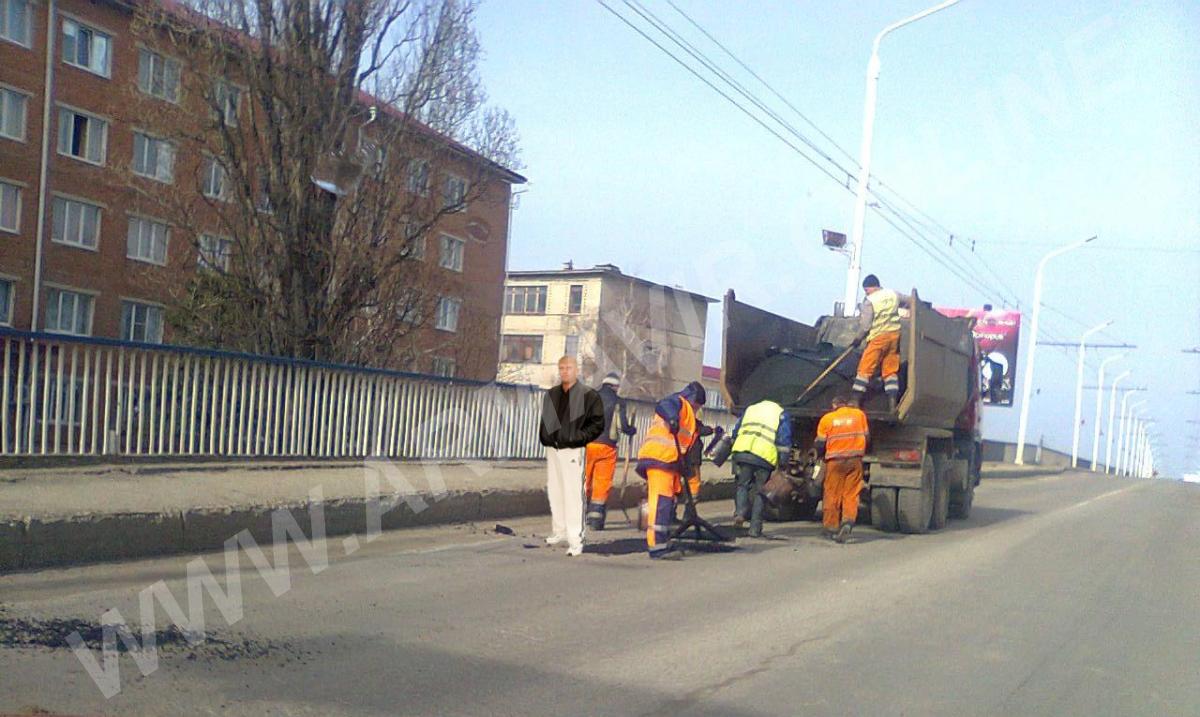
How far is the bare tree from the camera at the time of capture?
1756 centimetres

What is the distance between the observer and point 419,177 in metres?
19.9

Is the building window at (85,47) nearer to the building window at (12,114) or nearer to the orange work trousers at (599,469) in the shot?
the building window at (12,114)

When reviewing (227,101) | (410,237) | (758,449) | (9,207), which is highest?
(227,101)

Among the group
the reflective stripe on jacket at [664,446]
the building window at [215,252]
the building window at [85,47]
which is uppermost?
the building window at [85,47]

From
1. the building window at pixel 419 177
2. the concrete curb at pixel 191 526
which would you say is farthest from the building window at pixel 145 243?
the concrete curb at pixel 191 526

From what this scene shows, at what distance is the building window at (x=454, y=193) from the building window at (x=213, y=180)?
421 centimetres

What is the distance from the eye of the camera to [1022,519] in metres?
16.3

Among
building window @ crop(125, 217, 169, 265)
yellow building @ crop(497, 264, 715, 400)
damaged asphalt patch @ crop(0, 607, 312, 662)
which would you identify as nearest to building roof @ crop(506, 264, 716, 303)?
yellow building @ crop(497, 264, 715, 400)

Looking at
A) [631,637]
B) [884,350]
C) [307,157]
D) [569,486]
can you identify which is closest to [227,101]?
[307,157]

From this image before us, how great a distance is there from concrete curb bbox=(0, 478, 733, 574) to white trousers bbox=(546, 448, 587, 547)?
2.15 m

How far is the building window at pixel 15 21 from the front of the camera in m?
27.4

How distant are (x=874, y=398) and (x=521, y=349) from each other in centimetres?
3685

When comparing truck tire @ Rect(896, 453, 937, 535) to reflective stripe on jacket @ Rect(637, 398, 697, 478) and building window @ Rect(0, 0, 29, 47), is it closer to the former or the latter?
reflective stripe on jacket @ Rect(637, 398, 697, 478)

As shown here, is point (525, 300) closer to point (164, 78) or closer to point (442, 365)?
point (442, 365)
